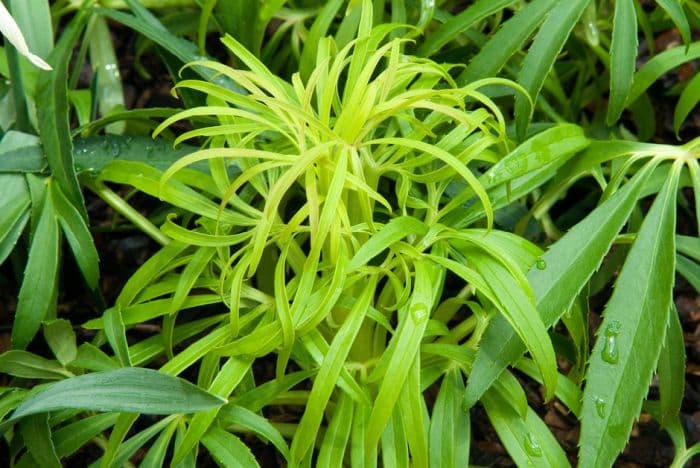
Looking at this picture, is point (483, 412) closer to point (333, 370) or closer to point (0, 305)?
point (333, 370)

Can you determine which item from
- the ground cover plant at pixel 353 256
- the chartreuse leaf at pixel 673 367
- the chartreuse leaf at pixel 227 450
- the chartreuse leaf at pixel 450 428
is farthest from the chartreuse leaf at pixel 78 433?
the chartreuse leaf at pixel 673 367

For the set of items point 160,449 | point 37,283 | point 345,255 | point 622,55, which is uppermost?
point 622,55

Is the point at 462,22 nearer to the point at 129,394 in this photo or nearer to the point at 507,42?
the point at 507,42

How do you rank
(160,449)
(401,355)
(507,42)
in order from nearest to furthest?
(401,355), (160,449), (507,42)

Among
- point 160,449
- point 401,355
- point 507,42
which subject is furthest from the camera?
point 507,42

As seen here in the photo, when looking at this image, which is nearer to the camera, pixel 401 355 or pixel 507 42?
pixel 401 355

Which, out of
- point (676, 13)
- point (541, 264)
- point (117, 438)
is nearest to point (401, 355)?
point (541, 264)

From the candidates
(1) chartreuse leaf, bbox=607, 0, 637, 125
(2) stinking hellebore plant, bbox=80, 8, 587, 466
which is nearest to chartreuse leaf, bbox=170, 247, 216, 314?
(2) stinking hellebore plant, bbox=80, 8, 587, 466

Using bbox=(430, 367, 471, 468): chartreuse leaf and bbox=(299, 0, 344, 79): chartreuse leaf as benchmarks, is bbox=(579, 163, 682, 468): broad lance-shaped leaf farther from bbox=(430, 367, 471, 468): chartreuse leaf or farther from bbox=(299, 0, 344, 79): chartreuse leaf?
bbox=(299, 0, 344, 79): chartreuse leaf
